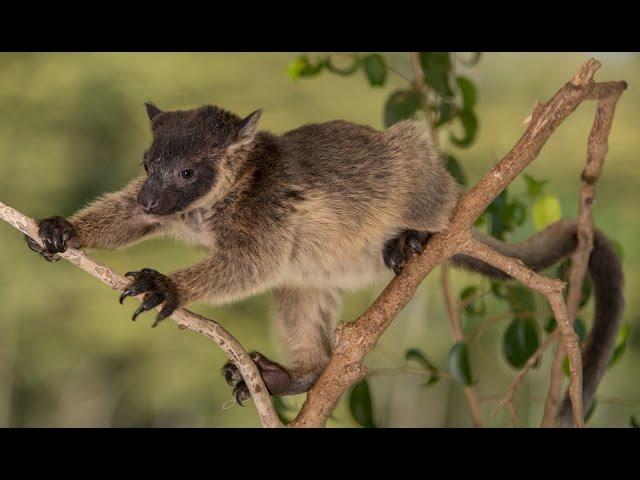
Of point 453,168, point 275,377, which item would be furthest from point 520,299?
point 275,377

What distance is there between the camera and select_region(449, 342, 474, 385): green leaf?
3221mm

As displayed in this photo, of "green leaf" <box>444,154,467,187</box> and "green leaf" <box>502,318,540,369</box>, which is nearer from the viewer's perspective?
"green leaf" <box>502,318,540,369</box>

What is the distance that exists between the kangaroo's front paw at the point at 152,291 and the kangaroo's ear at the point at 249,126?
26.3 inches

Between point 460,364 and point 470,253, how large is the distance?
21.5 inches

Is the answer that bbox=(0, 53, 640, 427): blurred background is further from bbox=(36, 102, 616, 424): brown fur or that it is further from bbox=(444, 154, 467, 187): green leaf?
bbox=(36, 102, 616, 424): brown fur

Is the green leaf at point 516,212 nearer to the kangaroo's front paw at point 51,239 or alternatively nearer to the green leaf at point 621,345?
the green leaf at point 621,345

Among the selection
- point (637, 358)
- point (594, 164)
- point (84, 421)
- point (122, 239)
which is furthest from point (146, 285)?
point (637, 358)

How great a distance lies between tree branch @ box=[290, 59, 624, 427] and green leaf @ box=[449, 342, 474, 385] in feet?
1.54

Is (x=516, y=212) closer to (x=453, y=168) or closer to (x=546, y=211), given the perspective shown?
(x=546, y=211)

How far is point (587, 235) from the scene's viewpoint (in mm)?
3307

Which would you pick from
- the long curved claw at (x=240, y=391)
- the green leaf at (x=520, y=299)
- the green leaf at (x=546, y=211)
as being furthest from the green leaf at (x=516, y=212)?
the long curved claw at (x=240, y=391)

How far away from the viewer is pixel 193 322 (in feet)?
8.32

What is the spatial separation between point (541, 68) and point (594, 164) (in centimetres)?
671

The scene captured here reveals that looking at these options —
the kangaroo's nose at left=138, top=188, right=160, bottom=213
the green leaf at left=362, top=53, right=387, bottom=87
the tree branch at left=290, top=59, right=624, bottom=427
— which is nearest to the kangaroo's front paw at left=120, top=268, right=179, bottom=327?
the kangaroo's nose at left=138, top=188, right=160, bottom=213
